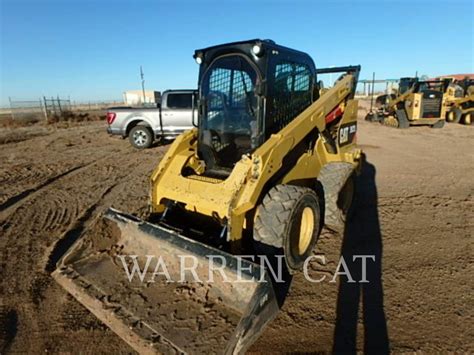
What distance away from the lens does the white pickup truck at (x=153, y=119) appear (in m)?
10.7

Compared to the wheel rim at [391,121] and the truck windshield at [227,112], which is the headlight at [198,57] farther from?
the wheel rim at [391,121]

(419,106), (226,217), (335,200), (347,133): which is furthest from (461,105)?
(226,217)

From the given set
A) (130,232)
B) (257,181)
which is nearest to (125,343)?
(130,232)

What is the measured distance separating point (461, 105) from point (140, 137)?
17.2 metres

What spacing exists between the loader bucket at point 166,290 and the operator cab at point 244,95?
1.22 metres

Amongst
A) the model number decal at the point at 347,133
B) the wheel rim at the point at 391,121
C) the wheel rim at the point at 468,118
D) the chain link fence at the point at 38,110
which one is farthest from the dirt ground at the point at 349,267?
the chain link fence at the point at 38,110

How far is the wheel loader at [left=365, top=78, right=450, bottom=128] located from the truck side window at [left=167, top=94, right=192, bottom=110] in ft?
37.5

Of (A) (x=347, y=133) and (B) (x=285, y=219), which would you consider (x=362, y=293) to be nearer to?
(B) (x=285, y=219)

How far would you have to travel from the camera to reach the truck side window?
10.7 meters

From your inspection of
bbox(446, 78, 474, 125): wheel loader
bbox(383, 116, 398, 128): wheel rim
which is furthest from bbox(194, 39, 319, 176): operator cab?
bbox(446, 78, 474, 125): wheel loader

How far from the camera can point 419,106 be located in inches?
608

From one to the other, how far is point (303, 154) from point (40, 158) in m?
8.95

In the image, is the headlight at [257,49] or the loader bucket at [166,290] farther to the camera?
the headlight at [257,49]

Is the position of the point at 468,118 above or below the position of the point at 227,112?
below
